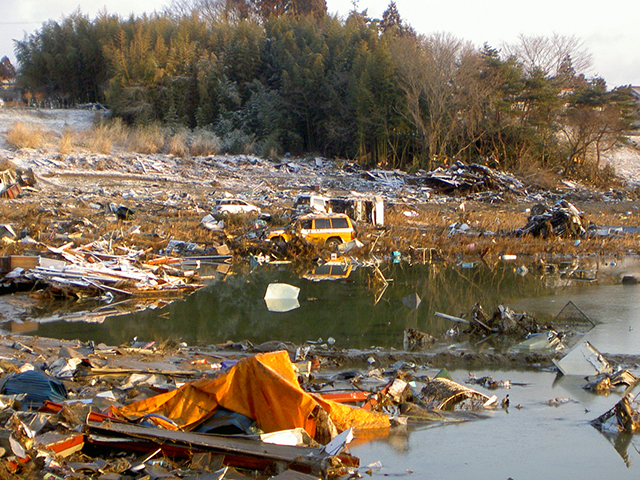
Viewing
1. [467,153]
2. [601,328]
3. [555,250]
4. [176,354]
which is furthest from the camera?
[467,153]

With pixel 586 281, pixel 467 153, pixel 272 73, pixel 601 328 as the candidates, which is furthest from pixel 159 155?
pixel 601 328

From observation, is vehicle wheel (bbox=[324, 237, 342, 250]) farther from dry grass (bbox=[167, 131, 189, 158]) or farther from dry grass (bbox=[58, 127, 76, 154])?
dry grass (bbox=[58, 127, 76, 154])

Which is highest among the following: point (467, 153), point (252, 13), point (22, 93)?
point (252, 13)

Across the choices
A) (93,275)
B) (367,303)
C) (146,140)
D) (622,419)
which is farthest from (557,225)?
(146,140)

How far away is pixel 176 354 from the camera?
8.18m

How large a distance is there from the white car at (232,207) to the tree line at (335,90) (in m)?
14.4

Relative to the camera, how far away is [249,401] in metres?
5.01

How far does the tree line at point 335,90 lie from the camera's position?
3625cm

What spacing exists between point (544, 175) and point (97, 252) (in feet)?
91.9

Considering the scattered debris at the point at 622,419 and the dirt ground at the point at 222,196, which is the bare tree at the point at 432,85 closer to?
the dirt ground at the point at 222,196

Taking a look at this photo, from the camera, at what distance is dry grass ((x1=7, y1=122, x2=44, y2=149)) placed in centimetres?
3030

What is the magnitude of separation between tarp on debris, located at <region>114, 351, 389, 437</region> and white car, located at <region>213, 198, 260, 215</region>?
53.0 ft

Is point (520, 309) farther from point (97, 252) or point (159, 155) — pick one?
point (159, 155)

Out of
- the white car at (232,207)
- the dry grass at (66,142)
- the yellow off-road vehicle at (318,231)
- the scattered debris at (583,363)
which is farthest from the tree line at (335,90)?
the scattered debris at (583,363)
